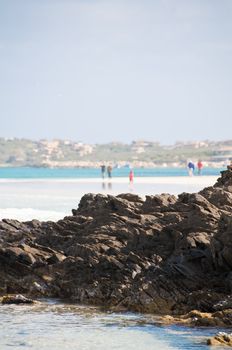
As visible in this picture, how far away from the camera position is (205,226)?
2092 cm

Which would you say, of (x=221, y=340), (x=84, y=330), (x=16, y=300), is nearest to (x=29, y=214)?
(x=16, y=300)

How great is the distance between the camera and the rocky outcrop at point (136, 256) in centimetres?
1875

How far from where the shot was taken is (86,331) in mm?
17188

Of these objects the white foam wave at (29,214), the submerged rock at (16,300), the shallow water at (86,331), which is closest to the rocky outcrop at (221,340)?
the shallow water at (86,331)

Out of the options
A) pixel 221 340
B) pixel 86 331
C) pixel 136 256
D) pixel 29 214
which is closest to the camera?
pixel 221 340

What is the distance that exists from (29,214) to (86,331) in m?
22.5

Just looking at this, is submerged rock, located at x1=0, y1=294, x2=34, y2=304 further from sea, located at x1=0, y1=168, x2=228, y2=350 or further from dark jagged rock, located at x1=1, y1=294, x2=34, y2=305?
sea, located at x1=0, y1=168, x2=228, y2=350

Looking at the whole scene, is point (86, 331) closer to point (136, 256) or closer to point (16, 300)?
point (16, 300)

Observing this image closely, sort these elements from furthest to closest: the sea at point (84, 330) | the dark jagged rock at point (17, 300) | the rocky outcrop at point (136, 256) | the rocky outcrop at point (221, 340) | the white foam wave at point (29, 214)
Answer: the white foam wave at point (29, 214) < the dark jagged rock at point (17, 300) < the rocky outcrop at point (136, 256) < the sea at point (84, 330) < the rocky outcrop at point (221, 340)

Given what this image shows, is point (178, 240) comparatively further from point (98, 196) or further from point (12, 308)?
point (98, 196)

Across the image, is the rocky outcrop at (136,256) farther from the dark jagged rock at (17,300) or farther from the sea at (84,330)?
the dark jagged rock at (17,300)

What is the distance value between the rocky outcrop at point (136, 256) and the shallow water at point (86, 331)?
2.61 ft

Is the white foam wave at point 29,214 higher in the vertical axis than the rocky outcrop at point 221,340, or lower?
higher

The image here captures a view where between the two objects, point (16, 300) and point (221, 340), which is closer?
point (221, 340)
